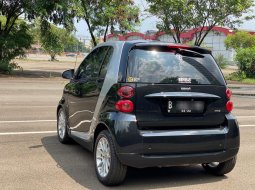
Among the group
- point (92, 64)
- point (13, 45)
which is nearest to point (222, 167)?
point (92, 64)

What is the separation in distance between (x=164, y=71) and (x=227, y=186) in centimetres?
168

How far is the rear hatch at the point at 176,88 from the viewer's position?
524cm

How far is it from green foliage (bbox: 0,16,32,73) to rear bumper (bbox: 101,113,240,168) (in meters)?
24.4

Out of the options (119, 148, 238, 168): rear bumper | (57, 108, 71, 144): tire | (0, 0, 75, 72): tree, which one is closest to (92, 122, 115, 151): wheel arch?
(119, 148, 238, 168): rear bumper

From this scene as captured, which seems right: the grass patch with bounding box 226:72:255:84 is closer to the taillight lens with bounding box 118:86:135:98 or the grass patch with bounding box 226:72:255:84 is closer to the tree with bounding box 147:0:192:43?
the tree with bounding box 147:0:192:43

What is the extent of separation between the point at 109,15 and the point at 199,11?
759cm

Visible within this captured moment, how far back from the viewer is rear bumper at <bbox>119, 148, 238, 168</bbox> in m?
5.10

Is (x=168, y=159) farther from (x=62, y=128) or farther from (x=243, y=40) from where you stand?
(x=243, y=40)

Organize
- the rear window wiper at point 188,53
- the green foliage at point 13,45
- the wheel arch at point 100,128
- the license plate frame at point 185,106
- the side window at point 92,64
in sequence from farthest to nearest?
the green foliage at point 13,45 < the side window at point 92,64 < the rear window wiper at point 188,53 < the wheel arch at point 100,128 < the license plate frame at point 185,106

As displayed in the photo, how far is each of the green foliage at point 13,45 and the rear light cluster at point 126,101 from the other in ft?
79.5

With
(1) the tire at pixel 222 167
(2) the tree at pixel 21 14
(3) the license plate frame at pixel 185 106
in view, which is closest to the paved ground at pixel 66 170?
(1) the tire at pixel 222 167

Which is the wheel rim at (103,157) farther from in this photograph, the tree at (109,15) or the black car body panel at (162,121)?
the tree at (109,15)

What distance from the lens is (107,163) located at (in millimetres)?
5434

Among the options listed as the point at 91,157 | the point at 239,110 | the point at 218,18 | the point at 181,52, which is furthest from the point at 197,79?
the point at 218,18
